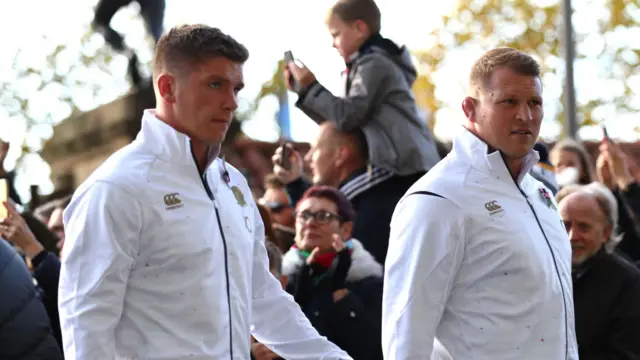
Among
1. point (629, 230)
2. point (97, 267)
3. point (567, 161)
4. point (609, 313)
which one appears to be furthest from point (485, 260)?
point (567, 161)

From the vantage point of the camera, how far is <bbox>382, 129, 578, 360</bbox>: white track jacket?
534cm

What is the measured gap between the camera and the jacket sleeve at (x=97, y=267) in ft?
15.2

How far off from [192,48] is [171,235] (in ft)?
2.28

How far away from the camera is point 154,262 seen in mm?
4824

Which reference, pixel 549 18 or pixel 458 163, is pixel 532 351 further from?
pixel 549 18

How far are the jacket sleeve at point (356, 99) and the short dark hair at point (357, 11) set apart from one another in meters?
0.24

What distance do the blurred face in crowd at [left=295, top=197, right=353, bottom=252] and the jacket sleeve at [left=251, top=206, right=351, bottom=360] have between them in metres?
2.55

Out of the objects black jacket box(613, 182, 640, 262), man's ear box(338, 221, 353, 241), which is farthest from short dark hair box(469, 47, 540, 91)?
black jacket box(613, 182, 640, 262)

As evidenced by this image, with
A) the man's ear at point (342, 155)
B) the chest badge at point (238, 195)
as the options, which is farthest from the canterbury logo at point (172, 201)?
the man's ear at point (342, 155)

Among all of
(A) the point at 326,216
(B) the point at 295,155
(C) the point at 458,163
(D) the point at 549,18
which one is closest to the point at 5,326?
(A) the point at 326,216

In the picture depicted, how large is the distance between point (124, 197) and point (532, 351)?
171 centimetres

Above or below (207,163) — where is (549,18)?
below

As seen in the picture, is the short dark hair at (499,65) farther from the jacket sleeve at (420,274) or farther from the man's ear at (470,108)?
the jacket sleeve at (420,274)

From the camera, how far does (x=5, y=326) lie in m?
6.88
